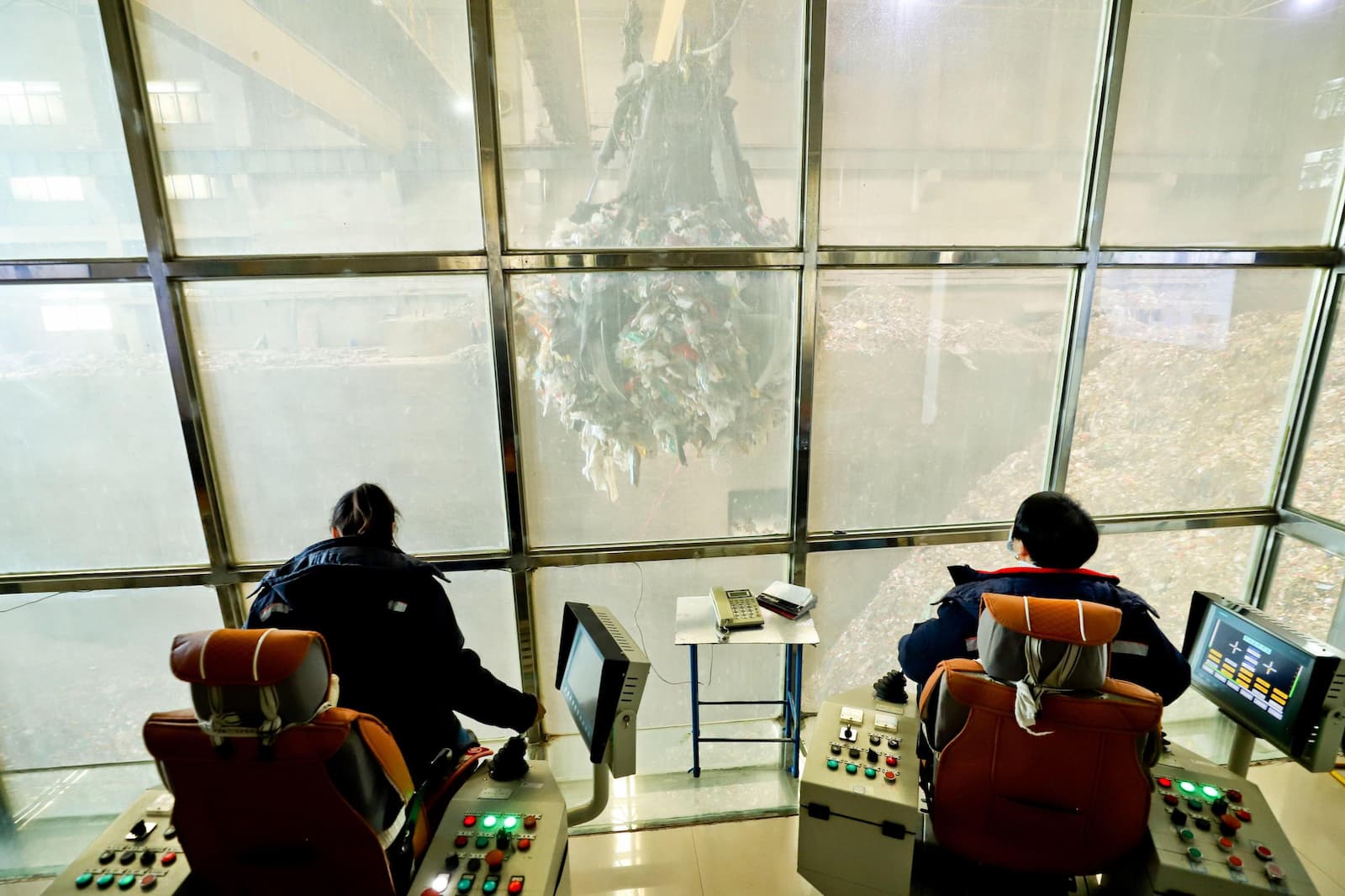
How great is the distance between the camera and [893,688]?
198 cm

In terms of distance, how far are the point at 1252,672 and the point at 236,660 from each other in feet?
8.77

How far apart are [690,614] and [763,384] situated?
37.5 inches

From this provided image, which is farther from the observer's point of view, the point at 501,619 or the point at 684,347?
the point at 501,619

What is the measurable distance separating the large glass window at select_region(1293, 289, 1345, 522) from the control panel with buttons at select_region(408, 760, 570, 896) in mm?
3363

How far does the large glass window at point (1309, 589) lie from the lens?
2.69 meters

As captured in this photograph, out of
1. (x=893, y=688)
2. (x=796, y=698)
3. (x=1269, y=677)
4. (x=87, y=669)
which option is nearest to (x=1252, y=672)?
(x=1269, y=677)

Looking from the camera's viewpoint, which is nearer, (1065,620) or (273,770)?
(273,770)

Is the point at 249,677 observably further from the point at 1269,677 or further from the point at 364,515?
the point at 1269,677

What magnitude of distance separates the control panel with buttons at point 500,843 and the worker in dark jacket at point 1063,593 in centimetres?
109

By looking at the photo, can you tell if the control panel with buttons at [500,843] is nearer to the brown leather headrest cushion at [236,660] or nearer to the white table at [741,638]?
the brown leather headrest cushion at [236,660]

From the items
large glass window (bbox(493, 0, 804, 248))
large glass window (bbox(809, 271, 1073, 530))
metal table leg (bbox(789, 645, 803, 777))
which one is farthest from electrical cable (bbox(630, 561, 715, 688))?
large glass window (bbox(493, 0, 804, 248))

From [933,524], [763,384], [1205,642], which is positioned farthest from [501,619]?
[1205,642]

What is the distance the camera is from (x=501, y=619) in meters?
2.62

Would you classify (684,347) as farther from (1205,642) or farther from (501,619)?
(1205,642)
